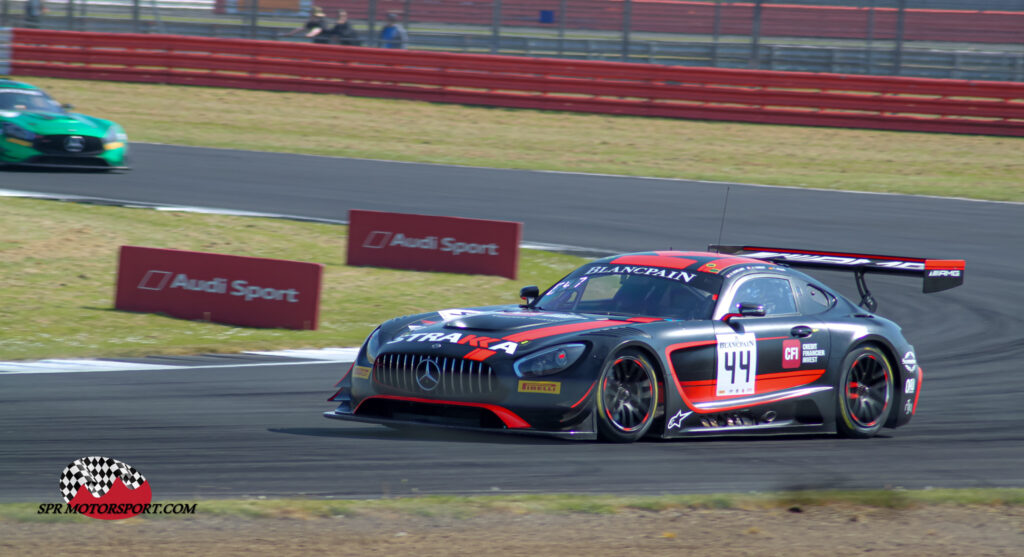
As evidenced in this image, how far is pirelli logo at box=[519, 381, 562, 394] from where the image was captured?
25.1 ft

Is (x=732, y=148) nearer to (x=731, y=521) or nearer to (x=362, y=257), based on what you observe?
(x=362, y=257)

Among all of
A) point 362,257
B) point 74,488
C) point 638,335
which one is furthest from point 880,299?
point 74,488

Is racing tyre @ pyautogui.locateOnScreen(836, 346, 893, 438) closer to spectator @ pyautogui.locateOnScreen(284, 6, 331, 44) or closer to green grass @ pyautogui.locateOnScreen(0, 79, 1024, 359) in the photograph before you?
green grass @ pyautogui.locateOnScreen(0, 79, 1024, 359)

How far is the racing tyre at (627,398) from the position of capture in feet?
25.7

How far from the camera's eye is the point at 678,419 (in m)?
8.13

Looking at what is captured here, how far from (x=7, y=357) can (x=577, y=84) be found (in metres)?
21.3

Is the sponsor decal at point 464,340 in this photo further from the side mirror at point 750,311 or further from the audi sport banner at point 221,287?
the audi sport banner at point 221,287

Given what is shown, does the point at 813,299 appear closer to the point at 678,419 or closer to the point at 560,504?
the point at 678,419

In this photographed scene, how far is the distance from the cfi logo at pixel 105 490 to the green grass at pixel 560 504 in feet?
0.48

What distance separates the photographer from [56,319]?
12.5 m

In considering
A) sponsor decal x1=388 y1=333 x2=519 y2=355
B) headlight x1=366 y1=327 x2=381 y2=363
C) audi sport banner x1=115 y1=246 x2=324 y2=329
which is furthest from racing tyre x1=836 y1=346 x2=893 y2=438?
audi sport banner x1=115 y1=246 x2=324 y2=329

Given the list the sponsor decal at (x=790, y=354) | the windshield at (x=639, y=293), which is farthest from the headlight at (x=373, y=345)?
the sponsor decal at (x=790, y=354)

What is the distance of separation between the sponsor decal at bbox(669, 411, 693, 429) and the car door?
0.32 metres

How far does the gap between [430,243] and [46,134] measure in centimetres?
865
